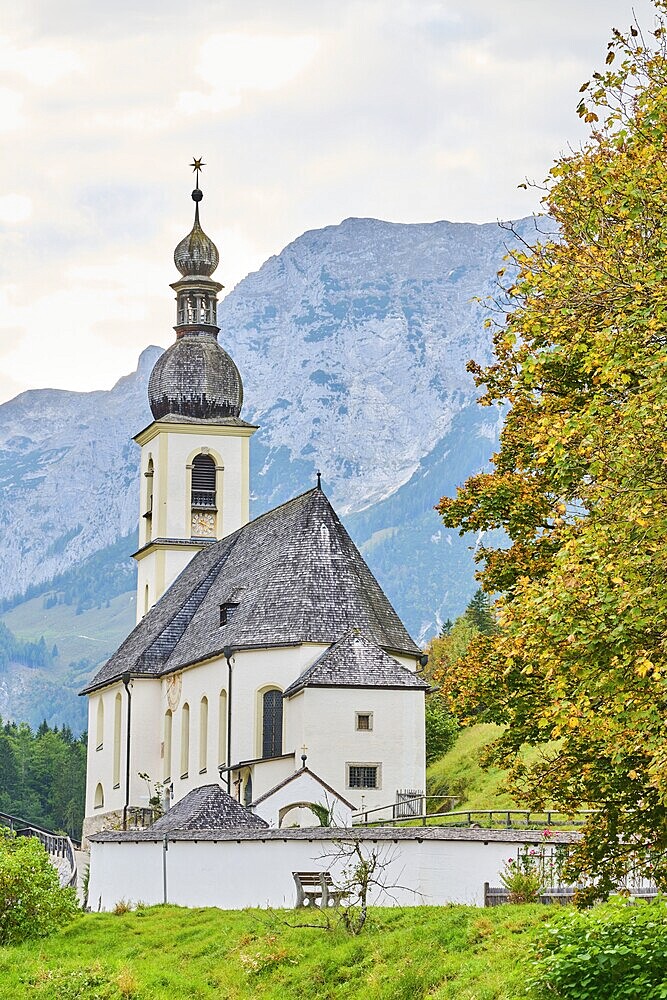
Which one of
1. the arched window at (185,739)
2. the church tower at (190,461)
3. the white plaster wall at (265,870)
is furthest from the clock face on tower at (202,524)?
the white plaster wall at (265,870)

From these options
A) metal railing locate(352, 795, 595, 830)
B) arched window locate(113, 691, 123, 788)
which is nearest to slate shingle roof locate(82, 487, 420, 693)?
arched window locate(113, 691, 123, 788)

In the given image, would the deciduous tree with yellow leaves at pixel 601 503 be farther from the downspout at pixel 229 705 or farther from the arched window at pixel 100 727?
the arched window at pixel 100 727

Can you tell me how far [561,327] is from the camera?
742 inches

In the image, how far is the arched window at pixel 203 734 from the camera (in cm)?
5131

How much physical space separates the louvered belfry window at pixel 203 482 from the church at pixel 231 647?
6cm

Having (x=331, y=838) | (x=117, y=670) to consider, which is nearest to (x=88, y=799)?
(x=117, y=670)

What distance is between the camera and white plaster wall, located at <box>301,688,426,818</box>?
44844 millimetres

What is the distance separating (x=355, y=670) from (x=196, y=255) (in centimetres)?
3086

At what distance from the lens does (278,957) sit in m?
27.9

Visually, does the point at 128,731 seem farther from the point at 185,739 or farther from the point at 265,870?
the point at 265,870

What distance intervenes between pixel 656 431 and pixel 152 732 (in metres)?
44.5

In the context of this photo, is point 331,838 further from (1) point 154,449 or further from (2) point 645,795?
(1) point 154,449

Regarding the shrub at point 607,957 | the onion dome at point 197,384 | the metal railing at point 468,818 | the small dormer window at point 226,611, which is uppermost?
the onion dome at point 197,384

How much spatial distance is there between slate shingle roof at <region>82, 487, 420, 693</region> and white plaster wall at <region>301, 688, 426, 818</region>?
2.68 m
